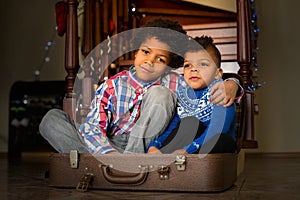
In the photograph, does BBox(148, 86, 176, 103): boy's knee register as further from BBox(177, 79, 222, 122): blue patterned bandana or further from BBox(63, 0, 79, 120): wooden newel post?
BBox(63, 0, 79, 120): wooden newel post

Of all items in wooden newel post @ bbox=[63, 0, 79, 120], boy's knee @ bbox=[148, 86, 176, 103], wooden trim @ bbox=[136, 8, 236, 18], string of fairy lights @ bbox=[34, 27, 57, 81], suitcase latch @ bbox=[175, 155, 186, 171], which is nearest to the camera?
suitcase latch @ bbox=[175, 155, 186, 171]

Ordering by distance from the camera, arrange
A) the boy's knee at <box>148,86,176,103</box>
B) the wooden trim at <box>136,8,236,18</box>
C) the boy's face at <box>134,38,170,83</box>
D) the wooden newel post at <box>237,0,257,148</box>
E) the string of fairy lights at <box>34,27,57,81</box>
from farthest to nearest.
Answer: the string of fairy lights at <box>34,27,57,81</box> < the wooden trim at <box>136,8,236,18</box> < the wooden newel post at <box>237,0,257,148</box> < the boy's face at <box>134,38,170,83</box> < the boy's knee at <box>148,86,176,103</box>

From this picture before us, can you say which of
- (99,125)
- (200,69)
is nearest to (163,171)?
(99,125)

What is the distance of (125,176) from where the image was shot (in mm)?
1317

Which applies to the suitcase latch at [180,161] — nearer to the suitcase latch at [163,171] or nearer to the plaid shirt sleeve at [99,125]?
the suitcase latch at [163,171]

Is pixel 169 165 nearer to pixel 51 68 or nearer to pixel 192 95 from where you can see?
pixel 192 95

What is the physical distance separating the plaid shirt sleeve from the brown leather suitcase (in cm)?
8

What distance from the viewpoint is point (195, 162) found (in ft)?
4.18

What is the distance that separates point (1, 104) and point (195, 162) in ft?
11.4

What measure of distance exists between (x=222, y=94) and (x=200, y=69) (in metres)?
0.13

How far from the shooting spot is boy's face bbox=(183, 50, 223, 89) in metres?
1.52

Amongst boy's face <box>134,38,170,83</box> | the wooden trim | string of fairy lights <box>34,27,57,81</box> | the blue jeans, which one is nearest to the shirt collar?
boy's face <box>134,38,170,83</box>

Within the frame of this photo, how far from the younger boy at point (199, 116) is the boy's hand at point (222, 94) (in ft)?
0.05

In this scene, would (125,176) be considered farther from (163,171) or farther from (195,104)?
(195,104)
